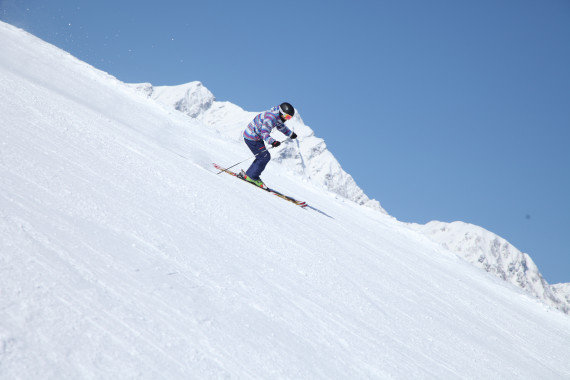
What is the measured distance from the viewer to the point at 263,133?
10383 millimetres

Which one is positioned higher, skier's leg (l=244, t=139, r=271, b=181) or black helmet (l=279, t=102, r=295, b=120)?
black helmet (l=279, t=102, r=295, b=120)

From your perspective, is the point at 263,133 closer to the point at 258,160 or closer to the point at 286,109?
the point at 258,160

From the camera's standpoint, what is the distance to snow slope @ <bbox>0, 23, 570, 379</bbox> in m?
1.92

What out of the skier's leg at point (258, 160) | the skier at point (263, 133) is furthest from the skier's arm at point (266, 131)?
the skier's leg at point (258, 160)

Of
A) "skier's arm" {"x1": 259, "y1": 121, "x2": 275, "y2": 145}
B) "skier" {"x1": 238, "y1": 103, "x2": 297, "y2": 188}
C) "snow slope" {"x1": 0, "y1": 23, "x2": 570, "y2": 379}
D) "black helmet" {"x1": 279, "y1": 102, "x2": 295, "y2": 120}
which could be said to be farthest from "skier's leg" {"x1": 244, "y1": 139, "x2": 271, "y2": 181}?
"snow slope" {"x1": 0, "y1": 23, "x2": 570, "y2": 379}

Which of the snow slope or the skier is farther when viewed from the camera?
the skier

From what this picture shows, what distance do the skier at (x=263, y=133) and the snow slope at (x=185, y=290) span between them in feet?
10.4

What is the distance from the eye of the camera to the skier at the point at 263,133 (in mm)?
10039

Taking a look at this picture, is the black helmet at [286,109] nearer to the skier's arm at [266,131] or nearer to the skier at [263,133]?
the skier at [263,133]

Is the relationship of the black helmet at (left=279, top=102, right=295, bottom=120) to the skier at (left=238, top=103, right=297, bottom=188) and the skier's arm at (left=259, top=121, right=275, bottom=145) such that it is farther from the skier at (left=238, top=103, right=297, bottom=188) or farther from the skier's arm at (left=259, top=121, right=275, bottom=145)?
the skier's arm at (left=259, top=121, right=275, bottom=145)

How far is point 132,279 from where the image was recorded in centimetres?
251

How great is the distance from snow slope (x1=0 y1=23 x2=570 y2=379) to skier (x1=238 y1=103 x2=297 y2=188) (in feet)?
10.4

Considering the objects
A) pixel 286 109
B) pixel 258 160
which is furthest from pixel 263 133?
pixel 286 109

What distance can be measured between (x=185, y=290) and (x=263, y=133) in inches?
317
